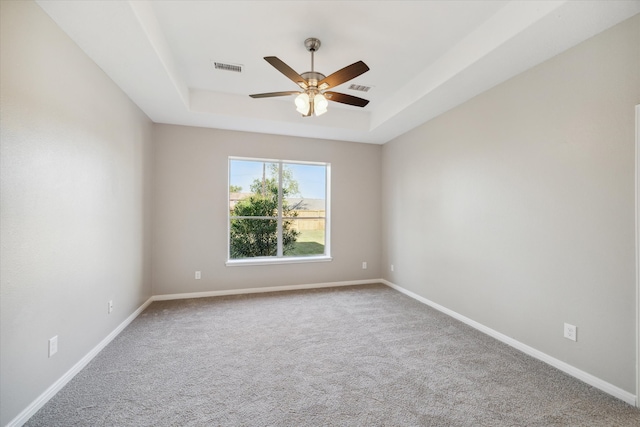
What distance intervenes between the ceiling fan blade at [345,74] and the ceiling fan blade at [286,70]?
0.51 ft

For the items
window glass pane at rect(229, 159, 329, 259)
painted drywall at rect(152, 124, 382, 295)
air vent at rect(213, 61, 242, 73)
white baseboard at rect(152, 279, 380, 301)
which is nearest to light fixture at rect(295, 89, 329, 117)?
air vent at rect(213, 61, 242, 73)

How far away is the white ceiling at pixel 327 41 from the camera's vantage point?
1976 millimetres

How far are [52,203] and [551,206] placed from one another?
389cm

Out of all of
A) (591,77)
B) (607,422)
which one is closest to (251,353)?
(607,422)

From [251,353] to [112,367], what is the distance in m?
1.12

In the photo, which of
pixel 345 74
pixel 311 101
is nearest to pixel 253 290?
pixel 311 101

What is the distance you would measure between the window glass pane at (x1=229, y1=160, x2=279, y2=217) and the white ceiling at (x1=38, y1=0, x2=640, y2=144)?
43.7 inches

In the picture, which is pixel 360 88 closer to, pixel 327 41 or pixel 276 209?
pixel 327 41

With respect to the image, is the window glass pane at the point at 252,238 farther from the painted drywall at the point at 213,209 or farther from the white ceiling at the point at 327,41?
the white ceiling at the point at 327,41

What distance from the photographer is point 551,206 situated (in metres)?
2.41

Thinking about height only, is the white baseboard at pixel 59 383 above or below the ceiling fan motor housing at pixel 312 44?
below

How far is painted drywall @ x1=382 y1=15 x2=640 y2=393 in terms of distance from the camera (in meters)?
1.97

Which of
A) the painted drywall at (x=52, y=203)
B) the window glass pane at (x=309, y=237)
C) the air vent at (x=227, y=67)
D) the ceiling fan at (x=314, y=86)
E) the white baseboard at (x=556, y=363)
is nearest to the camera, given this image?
the painted drywall at (x=52, y=203)

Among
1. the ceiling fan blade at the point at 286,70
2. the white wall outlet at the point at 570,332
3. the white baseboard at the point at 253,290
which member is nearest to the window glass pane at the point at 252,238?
the white baseboard at the point at 253,290
